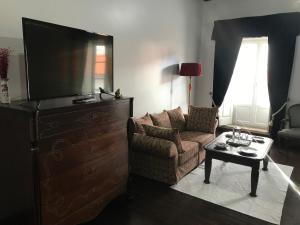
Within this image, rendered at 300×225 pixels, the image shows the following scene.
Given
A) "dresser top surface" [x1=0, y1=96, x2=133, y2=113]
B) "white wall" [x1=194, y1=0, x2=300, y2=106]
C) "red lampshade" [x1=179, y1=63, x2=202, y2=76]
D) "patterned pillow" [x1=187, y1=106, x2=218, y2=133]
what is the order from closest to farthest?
"dresser top surface" [x1=0, y1=96, x2=133, y2=113], "patterned pillow" [x1=187, y1=106, x2=218, y2=133], "red lampshade" [x1=179, y1=63, x2=202, y2=76], "white wall" [x1=194, y1=0, x2=300, y2=106]

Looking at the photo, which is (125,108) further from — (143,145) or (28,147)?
(28,147)

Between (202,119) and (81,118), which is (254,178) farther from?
(81,118)

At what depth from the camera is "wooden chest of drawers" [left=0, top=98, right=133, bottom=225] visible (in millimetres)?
1819

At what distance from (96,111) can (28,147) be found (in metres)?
0.69

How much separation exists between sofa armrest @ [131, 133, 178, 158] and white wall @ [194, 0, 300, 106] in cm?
324

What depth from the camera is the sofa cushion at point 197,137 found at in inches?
154

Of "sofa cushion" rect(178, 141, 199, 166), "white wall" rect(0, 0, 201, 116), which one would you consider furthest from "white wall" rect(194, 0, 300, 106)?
"sofa cushion" rect(178, 141, 199, 166)

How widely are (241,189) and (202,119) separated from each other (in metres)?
1.52

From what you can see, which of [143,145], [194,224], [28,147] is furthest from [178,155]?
[28,147]

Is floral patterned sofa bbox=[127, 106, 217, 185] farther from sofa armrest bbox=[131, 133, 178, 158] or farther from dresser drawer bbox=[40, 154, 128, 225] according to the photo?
dresser drawer bbox=[40, 154, 128, 225]

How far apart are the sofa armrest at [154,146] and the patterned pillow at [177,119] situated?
1173 millimetres

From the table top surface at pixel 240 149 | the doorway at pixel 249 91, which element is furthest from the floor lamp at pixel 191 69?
the table top surface at pixel 240 149

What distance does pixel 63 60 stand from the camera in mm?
2209

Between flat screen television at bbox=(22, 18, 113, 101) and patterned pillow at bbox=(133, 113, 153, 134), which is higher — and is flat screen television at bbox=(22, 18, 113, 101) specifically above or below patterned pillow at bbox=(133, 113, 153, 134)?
above
